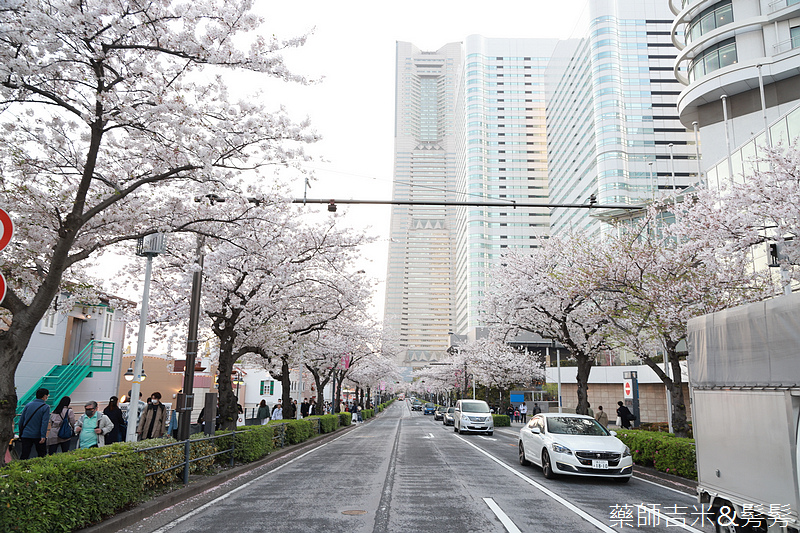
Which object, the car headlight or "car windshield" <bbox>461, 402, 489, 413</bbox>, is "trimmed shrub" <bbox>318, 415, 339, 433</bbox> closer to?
"car windshield" <bbox>461, 402, 489, 413</bbox>

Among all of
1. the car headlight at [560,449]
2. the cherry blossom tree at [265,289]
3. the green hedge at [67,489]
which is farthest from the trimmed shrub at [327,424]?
the green hedge at [67,489]

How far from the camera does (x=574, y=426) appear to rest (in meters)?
13.1

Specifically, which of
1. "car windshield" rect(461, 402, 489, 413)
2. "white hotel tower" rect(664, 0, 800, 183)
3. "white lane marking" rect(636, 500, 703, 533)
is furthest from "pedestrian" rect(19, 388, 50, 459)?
"white hotel tower" rect(664, 0, 800, 183)

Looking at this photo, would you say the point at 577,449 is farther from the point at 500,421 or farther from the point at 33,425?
the point at 500,421

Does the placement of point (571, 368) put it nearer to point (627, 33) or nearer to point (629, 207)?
point (629, 207)

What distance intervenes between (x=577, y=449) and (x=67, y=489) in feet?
32.1

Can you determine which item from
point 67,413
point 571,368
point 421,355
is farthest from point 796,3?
point 421,355

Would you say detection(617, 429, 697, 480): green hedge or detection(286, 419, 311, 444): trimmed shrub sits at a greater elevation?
detection(617, 429, 697, 480): green hedge

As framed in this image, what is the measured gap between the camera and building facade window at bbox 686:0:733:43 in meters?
36.5

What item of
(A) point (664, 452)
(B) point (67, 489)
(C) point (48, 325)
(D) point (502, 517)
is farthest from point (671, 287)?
(C) point (48, 325)

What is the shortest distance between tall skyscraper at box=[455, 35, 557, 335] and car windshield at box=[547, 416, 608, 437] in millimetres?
111807

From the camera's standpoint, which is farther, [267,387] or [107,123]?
[267,387]

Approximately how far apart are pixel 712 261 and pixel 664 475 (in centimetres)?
559

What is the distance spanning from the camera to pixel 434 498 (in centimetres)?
977
